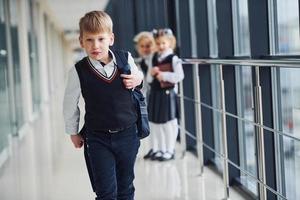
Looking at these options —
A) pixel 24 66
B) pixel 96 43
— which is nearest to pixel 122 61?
pixel 96 43

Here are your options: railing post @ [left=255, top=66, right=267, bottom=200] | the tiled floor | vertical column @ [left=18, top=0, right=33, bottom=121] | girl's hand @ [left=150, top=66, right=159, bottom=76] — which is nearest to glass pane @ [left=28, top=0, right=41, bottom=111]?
vertical column @ [left=18, top=0, right=33, bottom=121]

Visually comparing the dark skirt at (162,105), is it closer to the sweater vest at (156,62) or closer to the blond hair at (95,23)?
the sweater vest at (156,62)

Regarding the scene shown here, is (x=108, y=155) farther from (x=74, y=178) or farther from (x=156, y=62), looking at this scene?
(x=156, y=62)

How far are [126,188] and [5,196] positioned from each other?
1498mm

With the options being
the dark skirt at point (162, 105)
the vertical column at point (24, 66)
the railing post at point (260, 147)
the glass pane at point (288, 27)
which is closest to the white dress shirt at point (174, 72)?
the dark skirt at point (162, 105)

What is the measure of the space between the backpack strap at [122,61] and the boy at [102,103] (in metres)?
0.02

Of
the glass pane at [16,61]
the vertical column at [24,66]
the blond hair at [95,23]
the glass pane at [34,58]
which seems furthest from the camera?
the glass pane at [34,58]

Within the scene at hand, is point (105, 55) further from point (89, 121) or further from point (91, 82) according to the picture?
point (89, 121)

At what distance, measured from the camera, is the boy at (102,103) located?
2131mm

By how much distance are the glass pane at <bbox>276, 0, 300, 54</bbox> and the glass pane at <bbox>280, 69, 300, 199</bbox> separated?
11 centimetres

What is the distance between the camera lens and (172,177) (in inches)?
146

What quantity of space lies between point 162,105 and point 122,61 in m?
1.91

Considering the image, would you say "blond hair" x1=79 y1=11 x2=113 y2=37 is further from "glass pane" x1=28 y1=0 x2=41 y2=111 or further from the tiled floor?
"glass pane" x1=28 y1=0 x2=41 y2=111

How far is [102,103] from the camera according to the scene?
2.15 metres
